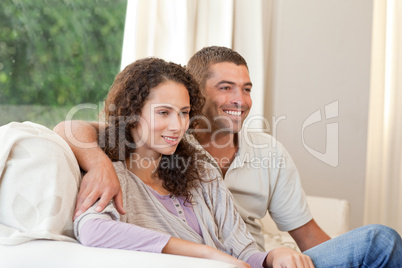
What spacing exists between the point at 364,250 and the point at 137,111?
72cm

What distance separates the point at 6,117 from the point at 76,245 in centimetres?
126

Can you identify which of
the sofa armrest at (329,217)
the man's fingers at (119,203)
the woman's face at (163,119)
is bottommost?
the sofa armrest at (329,217)

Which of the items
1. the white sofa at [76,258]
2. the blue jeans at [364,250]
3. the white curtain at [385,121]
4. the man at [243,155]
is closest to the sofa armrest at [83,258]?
the white sofa at [76,258]

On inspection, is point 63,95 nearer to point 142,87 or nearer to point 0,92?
point 0,92

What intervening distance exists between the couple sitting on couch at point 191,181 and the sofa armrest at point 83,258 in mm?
106

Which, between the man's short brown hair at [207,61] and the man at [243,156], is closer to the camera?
the man at [243,156]

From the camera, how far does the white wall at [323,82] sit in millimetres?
3230

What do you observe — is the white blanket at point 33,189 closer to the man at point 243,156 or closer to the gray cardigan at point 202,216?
the gray cardigan at point 202,216

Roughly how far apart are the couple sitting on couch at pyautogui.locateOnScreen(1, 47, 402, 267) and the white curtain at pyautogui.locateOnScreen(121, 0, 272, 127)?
1.87ft

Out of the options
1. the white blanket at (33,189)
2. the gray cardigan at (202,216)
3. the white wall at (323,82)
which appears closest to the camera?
the white blanket at (33,189)

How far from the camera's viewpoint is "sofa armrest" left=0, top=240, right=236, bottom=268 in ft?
3.49

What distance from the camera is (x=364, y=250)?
1.35 meters

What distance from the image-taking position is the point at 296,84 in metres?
3.24

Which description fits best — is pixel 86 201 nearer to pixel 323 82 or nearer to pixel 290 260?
pixel 290 260
